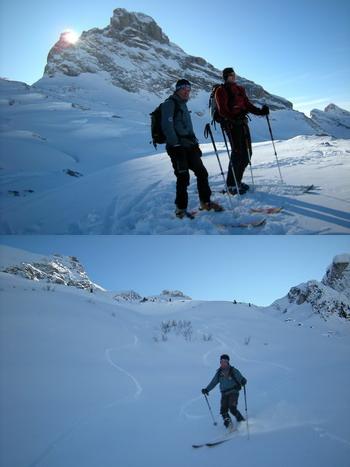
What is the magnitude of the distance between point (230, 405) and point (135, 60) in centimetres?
10056

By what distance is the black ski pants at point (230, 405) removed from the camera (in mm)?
5499

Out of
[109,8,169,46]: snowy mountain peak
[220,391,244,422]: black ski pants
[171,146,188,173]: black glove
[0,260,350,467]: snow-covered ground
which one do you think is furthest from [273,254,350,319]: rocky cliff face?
[109,8,169,46]: snowy mountain peak

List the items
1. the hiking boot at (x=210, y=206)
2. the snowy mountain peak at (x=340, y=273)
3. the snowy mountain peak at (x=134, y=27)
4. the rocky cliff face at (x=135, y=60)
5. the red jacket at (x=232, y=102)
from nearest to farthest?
the hiking boot at (x=210, y=206) < the red jacket at (x=232, y=102) < the snowy mountain peak at (x=340, y=273) < the rocky cliff face at (x=135, y=60) < the snowy mountain peak at (x=134, y=27)

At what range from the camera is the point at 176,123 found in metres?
5.60

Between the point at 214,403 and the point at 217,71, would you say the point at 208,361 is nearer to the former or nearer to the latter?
the point at 214,403

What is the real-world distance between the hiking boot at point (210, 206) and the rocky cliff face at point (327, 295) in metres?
18.7

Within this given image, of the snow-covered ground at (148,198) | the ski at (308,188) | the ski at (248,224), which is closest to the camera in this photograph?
the ski at (248,224)

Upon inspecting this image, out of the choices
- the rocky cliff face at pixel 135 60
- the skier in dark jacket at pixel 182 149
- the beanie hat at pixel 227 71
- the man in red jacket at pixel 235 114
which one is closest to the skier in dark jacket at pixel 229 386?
the skier in dark jacket at pixel 182 149

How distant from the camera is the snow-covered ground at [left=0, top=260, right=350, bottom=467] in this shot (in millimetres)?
4293

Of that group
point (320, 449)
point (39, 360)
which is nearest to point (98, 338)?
point (39, 360)

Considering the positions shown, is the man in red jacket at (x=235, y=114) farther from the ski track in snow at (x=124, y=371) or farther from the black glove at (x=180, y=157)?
the ski track in snow at (x=124, y=371)

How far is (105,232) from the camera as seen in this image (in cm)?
575

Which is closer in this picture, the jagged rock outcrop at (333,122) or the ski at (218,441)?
the ski at (218,441)

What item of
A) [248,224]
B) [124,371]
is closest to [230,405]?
[124,371]
